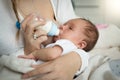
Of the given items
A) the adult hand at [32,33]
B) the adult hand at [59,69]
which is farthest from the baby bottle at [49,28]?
the adult hand at [59,69]

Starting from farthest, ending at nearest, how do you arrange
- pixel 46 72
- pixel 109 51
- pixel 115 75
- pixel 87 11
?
pixel 87 11 → pixel 109 51 → pixel 115 75 → pixel 46 72

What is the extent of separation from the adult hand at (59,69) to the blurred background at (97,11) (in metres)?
0.91

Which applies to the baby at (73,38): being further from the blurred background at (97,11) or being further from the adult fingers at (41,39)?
the blurred background at (97,11)

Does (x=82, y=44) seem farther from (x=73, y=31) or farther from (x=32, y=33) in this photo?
(x=32, y=33)

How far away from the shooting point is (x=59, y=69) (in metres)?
0.97

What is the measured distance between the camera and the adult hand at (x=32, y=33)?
41.4 inches

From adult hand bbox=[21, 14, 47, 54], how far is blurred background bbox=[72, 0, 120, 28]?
34.8 inches

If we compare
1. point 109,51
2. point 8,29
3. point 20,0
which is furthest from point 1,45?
point 109,51

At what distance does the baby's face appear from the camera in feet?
3.68

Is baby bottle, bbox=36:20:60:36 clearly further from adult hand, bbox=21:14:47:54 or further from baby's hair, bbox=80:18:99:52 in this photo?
baby's hair, bbox=80:18:99:52

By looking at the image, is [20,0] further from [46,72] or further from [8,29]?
[46,72]

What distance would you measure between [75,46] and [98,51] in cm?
37

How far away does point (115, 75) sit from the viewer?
105cm

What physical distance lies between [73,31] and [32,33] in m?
0.20
